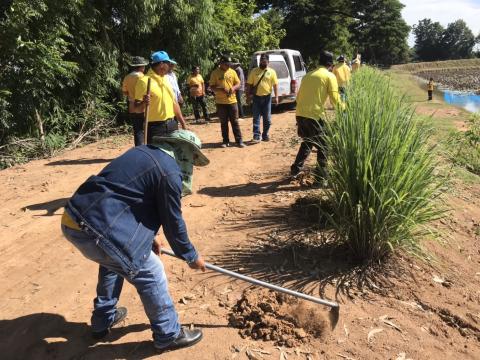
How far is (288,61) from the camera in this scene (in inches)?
528

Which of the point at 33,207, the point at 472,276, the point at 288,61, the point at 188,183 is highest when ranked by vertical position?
the point at 288,61

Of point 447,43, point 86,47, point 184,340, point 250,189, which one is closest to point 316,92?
point 250,189

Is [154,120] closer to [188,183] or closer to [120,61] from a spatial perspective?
[188,183]

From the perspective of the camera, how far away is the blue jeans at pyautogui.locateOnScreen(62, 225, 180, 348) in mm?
2566

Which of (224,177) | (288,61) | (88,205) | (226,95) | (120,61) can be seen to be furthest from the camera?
(288,61)

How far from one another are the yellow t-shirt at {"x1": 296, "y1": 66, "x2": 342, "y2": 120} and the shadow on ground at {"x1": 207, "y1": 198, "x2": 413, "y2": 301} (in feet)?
5.12

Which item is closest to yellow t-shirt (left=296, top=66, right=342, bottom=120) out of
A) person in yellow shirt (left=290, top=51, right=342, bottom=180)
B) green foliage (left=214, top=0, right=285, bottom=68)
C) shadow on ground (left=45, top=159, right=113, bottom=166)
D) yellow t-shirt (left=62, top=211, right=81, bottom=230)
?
person in yellow shirt (left=290, top=51, right=342, bottom=180)

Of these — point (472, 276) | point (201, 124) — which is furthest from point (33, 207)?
point (201, 124)

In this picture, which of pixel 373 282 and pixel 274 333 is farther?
pixel 373 282

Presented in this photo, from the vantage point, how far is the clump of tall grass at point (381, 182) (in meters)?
3.57

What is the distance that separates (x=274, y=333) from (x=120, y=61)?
10.7 m

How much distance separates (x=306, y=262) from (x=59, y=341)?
2126 mm

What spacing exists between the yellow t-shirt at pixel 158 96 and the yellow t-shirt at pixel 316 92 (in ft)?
5.76

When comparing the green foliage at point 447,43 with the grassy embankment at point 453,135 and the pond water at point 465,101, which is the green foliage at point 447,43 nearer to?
the pond water at point 465,101
